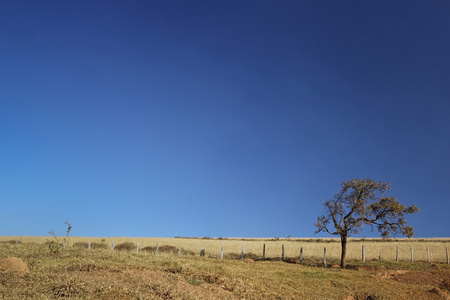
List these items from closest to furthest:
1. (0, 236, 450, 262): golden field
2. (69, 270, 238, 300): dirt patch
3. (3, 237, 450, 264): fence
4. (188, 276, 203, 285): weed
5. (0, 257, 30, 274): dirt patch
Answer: (69, 270, 238, 300): dirt patch → (0, 257, 30, 274): dirt patch → (188, 276, 203, 285): weed → (3, 237, 450, 264): fence → (0, 236, 450, 262): golden field

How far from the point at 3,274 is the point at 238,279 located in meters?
9.50

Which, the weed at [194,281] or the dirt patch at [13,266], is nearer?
the dirt patch at [13,266]

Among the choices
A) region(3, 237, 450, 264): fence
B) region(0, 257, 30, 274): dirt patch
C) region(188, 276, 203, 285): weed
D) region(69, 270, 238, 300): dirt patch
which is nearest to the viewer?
region(69, 270, 238, 300): dirt patch

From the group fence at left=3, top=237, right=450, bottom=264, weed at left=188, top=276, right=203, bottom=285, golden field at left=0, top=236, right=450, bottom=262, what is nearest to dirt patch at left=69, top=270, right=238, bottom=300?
weed at left=188, top=276, right=203, bottom=285

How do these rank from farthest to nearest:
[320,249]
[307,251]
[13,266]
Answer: [320,249] → [307,251] → [13,266]

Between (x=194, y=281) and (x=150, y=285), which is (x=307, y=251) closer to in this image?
(x=194, y=281)

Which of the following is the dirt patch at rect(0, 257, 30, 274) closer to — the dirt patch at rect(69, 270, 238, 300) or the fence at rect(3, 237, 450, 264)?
the dirt patch at rect(69, 270, 238, 300)

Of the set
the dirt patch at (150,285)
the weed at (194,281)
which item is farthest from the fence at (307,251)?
the weed at (194,281)

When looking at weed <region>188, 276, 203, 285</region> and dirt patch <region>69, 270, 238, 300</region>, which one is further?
weed <region>188, 276, 203, 285</region>

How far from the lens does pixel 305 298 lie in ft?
48.4

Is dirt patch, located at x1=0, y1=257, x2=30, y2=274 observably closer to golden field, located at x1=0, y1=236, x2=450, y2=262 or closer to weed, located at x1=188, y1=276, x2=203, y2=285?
weed, located at x1=188, y1=276, x2=203, y2=285

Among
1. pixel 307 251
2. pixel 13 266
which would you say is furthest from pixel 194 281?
pixel 307 251

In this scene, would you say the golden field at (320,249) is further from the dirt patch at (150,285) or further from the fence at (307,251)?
the dirt patch at (150,285)

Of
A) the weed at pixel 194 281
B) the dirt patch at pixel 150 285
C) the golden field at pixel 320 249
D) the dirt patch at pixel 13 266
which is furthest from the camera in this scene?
the golden field at pixel 320 249
